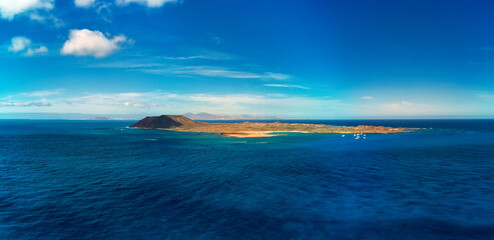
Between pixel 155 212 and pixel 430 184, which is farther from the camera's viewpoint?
pixel 430 184

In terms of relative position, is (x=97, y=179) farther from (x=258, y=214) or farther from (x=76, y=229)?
(x=258, y=214)

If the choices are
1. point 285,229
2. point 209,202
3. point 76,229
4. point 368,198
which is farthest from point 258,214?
point 76,229

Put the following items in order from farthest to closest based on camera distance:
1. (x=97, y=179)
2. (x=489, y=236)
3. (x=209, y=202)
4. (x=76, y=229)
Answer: (x=97, y=179), (x=209, y=202), (x=76, y=229), (x=489, y=236)

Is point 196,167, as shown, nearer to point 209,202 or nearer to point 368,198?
point 209,202

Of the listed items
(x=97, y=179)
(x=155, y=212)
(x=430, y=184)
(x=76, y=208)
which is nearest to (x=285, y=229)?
(x=155, y=212)

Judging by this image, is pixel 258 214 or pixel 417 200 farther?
pixel 417 200

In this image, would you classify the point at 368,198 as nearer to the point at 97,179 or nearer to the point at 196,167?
the point at 196,167

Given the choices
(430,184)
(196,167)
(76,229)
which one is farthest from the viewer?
(196,167)

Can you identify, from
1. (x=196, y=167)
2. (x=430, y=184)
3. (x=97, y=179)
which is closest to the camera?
(x=430, y=184)

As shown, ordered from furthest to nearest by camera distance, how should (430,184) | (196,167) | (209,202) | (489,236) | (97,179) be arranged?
→ (196,167) → (97,179) → (430,184) → (209,202) → (489,236)
